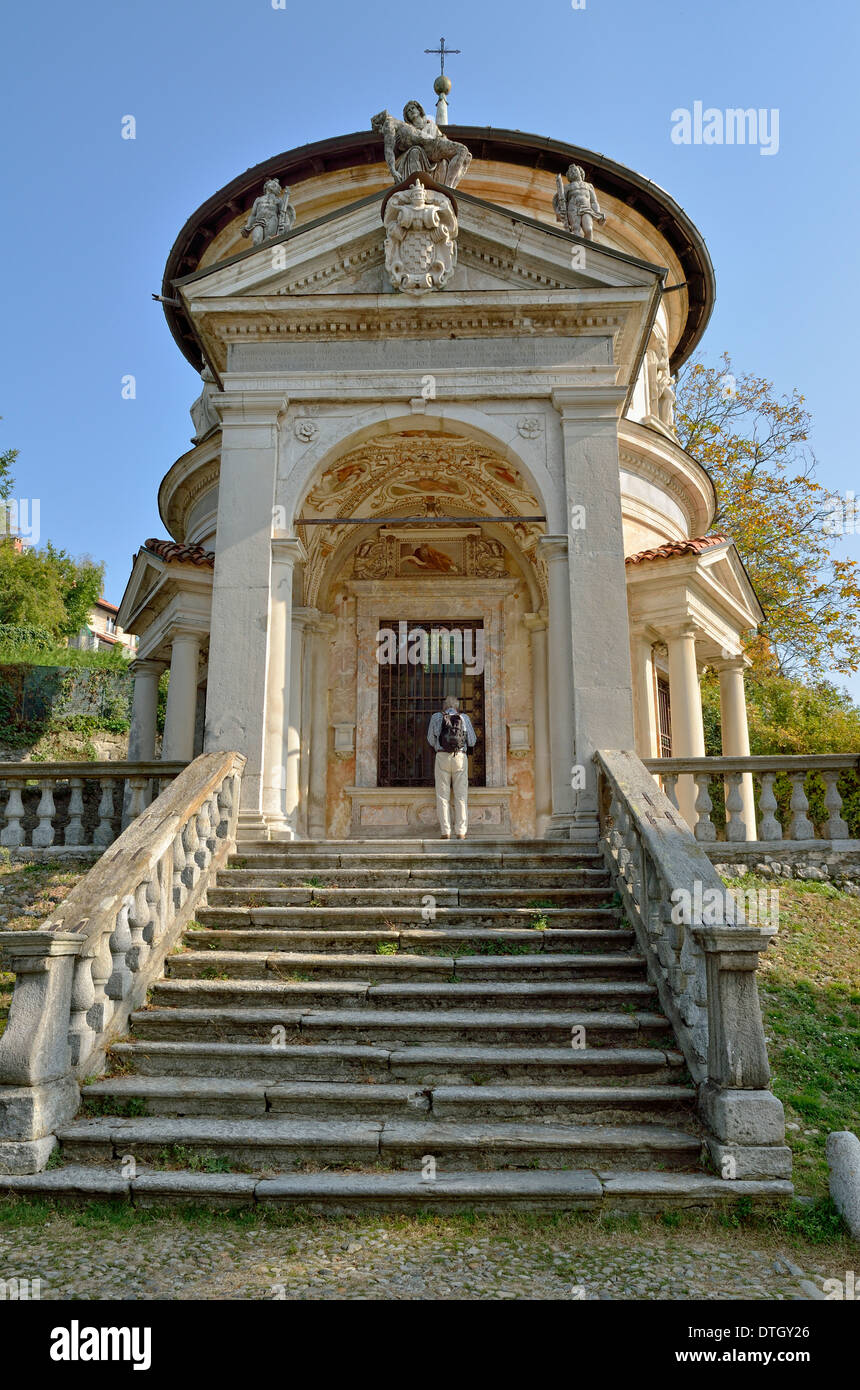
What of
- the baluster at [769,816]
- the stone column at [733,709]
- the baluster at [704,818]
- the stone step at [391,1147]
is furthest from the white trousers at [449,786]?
the stone column at [733,709]

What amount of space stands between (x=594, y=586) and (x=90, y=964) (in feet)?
20.5

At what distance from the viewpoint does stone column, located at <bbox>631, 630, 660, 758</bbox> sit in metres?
13.9

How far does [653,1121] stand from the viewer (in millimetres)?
5602

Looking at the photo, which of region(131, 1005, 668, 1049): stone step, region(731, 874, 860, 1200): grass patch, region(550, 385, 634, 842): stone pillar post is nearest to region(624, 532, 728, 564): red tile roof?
region(550, 385, 634, 842): stone pillar post

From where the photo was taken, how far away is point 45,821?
10242mm

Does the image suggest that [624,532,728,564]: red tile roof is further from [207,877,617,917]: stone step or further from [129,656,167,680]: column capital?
[129,656,167,680]: column capital

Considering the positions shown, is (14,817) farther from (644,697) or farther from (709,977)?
(644,697)

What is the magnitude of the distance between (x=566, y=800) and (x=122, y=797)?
4.82 meters

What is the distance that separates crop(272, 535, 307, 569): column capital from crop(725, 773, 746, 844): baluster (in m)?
5.12

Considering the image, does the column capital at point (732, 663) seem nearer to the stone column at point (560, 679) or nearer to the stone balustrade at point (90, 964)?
the stone column at point (560, 679)

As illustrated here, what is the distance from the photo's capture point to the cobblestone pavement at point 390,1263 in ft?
13.4

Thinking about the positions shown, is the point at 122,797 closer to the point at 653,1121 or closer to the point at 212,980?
the point at 212,980


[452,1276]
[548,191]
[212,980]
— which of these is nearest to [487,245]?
[548,191]
